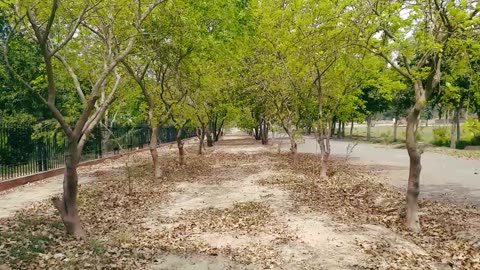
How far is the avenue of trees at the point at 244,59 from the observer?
27.1ft

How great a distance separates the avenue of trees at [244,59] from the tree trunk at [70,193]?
18 mm

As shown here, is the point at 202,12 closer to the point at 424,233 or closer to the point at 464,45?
the point at 464,45

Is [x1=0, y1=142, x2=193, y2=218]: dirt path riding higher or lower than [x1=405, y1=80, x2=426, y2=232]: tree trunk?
lower

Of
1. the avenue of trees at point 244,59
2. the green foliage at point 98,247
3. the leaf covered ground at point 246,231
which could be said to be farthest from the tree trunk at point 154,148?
the green foliage at point 98,247

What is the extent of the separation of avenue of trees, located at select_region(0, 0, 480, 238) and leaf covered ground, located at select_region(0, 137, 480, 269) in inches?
34.5

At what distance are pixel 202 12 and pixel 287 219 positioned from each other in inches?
271

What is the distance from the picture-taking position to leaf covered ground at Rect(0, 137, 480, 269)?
21.9 feet

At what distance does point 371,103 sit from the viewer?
43906 millimetres

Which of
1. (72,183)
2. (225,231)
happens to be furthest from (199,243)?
(72,183)

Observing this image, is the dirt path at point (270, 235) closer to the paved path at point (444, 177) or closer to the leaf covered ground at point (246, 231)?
the leaf covered ground at point (246, 231)

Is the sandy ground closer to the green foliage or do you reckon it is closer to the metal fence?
the green foliage

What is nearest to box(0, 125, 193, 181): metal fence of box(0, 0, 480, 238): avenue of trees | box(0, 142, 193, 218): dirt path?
box(0, 142, 193, 218): dirt path

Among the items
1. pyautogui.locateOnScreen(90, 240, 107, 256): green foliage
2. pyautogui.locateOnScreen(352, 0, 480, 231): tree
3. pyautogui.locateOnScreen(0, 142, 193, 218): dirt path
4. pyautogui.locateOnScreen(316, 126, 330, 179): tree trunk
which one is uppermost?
pyautogui.locateOnScreen(352, 0, 480, 231): tree

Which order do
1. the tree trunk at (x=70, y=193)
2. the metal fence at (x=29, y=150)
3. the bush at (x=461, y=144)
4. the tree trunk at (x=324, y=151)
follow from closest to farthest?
1. the tree trunk at (x=70, y=193)
2. the metal fence at (x=29, y=150)
3. the tree trunk at (x=324, y=151)
4. the bush at (x=461, y=144)
